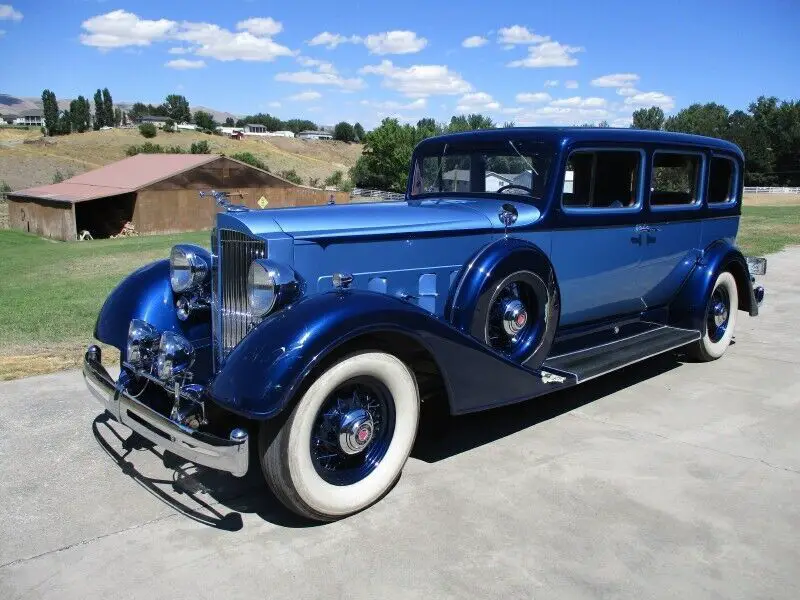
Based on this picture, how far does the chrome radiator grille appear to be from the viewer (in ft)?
12.0

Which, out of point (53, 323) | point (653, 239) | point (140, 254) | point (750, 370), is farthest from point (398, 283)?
point (140, 254)

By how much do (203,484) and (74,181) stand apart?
117 feet

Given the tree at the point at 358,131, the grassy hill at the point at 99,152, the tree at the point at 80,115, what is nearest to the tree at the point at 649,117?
the grassy hill at the point at 99,152

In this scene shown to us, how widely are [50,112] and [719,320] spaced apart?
4069 inches

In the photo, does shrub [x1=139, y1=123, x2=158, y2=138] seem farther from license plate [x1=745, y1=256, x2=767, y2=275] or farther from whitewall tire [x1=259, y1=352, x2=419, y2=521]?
whitewall tire [x1=259, y1=352, x2=419, y2=521]

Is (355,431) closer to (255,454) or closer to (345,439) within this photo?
(345,439)

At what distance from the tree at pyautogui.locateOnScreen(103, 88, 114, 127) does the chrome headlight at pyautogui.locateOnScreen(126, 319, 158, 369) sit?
117 meters

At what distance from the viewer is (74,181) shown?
1372 inches

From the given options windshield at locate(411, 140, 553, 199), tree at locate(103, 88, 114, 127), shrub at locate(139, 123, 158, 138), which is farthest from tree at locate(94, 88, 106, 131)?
windshield at locate(411, 140, 553, 199)

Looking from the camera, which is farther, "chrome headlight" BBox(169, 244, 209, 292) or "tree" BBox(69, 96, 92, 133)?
"tree" BBox(69, 96, 92, 133)

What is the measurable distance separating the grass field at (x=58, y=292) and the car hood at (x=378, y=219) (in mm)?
3116

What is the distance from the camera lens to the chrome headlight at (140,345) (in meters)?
3.81

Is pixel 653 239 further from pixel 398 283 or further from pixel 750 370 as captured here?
pixel 398 283

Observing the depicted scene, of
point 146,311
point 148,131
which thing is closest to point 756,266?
point 146,311
